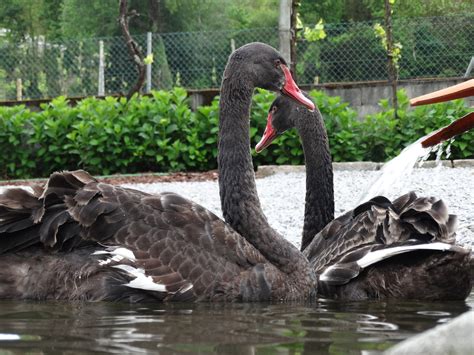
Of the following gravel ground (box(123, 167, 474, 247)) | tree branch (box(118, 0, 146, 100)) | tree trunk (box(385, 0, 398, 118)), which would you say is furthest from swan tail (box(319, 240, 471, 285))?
tree branch (box(118, 0, 146, 100))

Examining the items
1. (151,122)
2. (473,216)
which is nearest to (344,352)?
(473,216)

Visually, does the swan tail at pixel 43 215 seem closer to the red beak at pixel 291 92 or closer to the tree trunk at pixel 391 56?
the red beak at pixel 291 92

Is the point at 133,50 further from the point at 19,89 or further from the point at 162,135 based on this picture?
the point at 19,89

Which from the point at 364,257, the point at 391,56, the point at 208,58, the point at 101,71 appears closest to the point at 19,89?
the point at 101,71

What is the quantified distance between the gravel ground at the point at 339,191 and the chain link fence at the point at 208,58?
3.77 meters

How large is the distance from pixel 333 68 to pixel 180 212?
11.0m

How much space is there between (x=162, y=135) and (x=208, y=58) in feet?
12.6

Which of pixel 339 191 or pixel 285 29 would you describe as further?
pixel 285 29

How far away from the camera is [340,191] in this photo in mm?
9195

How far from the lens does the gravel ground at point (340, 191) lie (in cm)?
702

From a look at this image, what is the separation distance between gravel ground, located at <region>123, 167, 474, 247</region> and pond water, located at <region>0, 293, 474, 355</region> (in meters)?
2.14

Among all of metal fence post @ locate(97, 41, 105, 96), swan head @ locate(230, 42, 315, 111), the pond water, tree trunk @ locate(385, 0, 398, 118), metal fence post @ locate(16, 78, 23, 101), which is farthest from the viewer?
metal fence post @ locate(16, 78, 23, 101)

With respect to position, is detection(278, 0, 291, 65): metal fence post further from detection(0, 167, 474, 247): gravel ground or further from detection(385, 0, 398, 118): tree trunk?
detection(0, 167, 474, 247): gravel ground

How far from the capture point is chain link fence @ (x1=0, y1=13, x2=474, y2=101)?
14.1m
